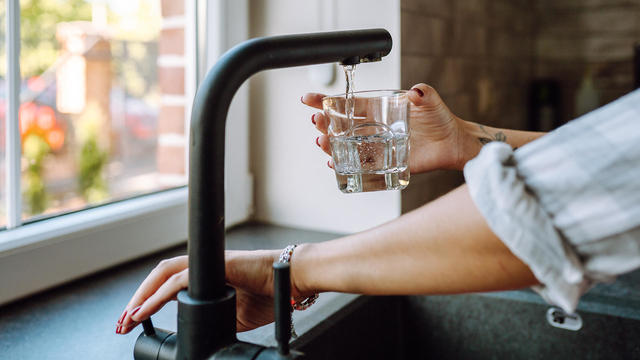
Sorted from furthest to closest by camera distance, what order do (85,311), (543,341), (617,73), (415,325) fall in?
(617,73) < (415,325) < (543,341) < (85,311)

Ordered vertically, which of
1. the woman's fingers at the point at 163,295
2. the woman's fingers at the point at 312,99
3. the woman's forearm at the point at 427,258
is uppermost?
the woman's fingers at the point at 312,99

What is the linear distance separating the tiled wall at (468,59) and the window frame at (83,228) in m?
0.39

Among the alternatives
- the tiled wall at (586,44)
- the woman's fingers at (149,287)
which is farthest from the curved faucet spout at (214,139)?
the tiled wall at (586,44)

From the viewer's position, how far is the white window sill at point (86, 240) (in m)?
0.84

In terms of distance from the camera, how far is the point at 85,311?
83 centimetres

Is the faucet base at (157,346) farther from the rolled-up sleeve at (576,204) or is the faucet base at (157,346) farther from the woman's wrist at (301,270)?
the rolled-up sleeve at (576,204)

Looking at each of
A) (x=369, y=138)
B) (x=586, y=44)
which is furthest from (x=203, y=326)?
(x=586, y=44)

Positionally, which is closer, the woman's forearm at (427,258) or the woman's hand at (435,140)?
the woman's forearm at (427,258)

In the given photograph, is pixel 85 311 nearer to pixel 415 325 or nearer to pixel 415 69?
pixel 415 325

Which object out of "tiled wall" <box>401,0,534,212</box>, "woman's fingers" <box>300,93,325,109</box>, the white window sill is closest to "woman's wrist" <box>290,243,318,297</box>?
"woman's fingers" <box>300,93,325,109</box>

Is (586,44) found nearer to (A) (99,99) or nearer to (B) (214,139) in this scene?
(A) (99,99)

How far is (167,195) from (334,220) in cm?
36

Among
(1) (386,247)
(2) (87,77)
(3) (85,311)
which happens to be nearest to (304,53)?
(1) (386,247)

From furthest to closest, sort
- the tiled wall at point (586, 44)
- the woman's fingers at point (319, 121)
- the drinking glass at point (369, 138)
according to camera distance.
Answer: the tiled wall at point (586, 44)
the woman's fingers at point (319, 121)
the drinking glass at point (369, 138)
